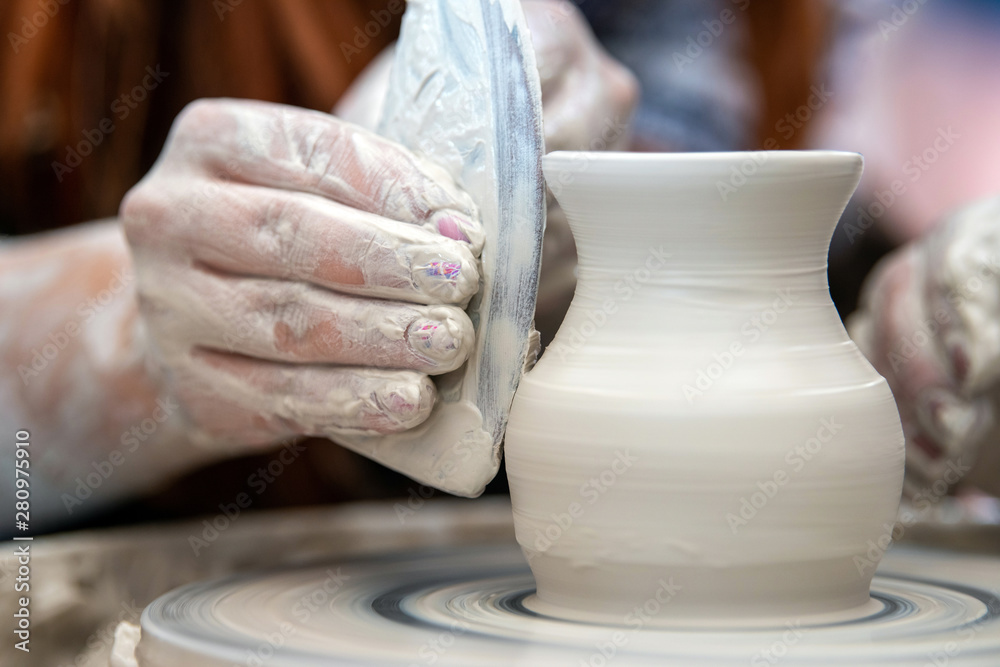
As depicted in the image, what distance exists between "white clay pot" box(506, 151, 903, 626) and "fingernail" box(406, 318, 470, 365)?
74 millimetres

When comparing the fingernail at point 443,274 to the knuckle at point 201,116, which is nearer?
the fingernail at point 443,274

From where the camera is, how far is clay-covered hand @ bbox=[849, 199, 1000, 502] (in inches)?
Result: 47.4

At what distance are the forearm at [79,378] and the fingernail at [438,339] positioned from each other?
58 centimetres

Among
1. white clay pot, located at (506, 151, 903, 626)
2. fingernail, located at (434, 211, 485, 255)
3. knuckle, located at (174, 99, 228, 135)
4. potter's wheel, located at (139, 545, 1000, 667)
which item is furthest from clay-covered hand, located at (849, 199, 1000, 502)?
knuckle, located at (174, 99, 228, 135)

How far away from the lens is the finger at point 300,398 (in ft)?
2.81

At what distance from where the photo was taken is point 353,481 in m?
1.85

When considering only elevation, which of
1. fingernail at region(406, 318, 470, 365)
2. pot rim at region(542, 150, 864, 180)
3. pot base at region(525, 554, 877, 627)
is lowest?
pot base at region(525, 554, 877, 627)

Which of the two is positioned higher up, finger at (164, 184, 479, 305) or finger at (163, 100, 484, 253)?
finger at (163, 100, 484, 253)

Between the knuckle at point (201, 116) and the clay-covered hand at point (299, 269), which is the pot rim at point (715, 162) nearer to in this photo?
the clay-covered hand at point (299, 269)

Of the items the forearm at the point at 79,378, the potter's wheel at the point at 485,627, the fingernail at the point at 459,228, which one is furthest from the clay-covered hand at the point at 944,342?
the forearm at the point at 79,378

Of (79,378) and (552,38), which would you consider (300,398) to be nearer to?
(79,378)

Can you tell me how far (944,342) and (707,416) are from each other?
0.71 meters

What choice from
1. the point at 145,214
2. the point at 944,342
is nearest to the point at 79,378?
the point at 145,214

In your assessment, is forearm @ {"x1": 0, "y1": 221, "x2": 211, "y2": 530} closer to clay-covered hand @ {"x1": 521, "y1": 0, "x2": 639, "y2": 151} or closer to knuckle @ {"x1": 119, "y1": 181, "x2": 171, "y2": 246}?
knuckle @ {"x1": 119, "y1": 181, "x2": 171, "y2": 246}
